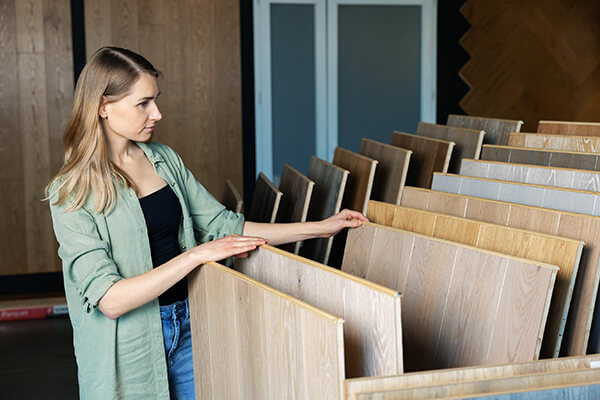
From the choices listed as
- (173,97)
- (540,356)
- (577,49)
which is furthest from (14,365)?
(577,49)

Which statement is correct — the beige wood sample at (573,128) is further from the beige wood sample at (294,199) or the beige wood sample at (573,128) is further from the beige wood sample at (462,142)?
the beige wood sample at (294,199)

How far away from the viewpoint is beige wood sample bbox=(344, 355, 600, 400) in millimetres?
1076

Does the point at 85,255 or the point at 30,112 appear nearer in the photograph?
the point at 85,255

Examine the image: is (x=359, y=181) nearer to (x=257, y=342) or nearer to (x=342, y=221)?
(x=342, y=221)

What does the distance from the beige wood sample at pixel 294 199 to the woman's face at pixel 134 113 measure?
3.26 feet

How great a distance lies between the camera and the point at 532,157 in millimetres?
2387

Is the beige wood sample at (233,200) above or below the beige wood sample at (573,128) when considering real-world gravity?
below

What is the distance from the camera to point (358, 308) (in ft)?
4.01

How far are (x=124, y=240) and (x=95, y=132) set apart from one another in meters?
0.28

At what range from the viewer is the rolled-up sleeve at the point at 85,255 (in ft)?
5.28

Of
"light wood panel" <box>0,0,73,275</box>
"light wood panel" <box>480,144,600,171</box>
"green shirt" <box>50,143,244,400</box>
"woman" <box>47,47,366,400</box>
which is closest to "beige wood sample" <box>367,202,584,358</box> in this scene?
"woman" <box>47,47,366,400</box>

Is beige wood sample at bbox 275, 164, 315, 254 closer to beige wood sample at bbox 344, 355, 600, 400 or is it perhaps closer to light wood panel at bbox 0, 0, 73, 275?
beige wood sample at bbox 344, 355, 600, 400

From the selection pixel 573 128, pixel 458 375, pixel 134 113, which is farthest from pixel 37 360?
pixel 458 375

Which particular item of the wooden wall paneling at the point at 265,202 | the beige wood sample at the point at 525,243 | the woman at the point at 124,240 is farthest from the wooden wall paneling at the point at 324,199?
the woman at the point at 124,240
